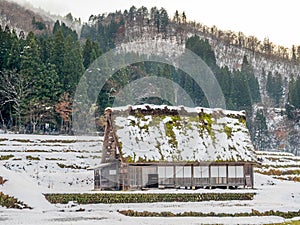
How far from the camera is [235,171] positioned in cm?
3631

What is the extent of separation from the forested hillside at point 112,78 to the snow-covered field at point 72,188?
29.1 ft

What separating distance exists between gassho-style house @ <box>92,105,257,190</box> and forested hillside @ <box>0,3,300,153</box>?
21.7 meters

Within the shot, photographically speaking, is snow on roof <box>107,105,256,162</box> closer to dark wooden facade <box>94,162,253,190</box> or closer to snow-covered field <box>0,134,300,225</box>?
dark wooden facade <box>94,162,253,190</box>

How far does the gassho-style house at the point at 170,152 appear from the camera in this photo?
33.7 metres

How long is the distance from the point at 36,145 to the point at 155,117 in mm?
13918

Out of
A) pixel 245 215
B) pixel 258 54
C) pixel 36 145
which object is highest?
pixel 258 54

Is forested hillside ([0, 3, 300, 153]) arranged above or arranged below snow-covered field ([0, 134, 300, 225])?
above

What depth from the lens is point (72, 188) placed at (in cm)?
3478

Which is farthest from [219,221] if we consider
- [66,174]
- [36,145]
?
[36,145]

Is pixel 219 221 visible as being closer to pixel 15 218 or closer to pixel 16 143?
pixel 15 218

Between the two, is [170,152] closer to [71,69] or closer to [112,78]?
[71,69]

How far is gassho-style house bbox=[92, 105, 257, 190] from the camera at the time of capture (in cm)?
3372

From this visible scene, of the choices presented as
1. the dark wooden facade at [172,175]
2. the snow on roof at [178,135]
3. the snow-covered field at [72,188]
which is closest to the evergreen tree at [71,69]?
the snow-covered field at [72,188]

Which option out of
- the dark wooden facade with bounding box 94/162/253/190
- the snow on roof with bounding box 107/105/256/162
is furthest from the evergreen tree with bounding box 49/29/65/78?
the dark wooden facade with bounding box 94/162/253/190
